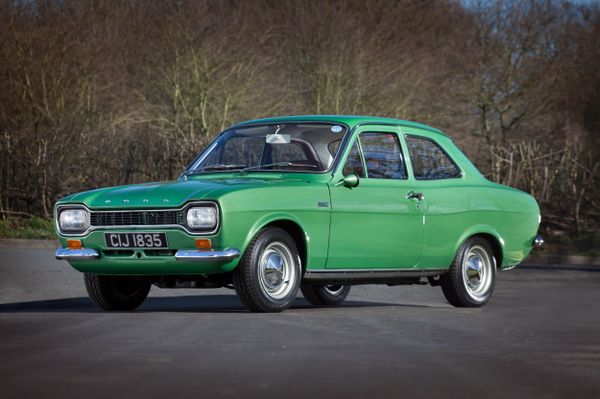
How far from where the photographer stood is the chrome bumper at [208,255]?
10.7 meters

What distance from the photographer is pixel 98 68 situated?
129 ft

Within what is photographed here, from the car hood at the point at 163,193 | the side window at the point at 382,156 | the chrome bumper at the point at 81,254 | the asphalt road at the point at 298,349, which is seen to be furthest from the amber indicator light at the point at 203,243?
the side window at the point at 382,156

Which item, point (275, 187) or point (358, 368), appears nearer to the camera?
point (358, 368)

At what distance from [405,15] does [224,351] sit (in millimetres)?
51167

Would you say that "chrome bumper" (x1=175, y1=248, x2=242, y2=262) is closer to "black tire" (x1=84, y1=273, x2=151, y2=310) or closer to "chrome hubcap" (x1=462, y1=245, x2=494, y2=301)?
"black tire" (x1=84, y1=273, x2=151, y2=310)

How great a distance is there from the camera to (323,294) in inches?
530

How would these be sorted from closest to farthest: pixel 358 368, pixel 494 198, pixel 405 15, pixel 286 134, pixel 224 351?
pixel 358 368 → pixel 224 351 → pixel 286 134 → pixel 494 198 → pixel 405 15

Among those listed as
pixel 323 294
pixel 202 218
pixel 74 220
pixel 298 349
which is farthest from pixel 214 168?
pixel 298 349

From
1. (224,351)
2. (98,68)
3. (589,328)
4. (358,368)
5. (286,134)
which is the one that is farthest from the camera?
(98,68)

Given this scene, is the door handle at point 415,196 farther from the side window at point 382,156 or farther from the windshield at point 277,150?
the windshield at point 277,150

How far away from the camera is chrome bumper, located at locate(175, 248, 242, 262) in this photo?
35.2ft

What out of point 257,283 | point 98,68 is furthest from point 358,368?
point 98,68

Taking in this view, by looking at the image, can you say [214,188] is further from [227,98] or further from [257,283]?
[227,98]

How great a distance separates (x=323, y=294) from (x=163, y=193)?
292cm
